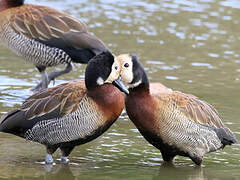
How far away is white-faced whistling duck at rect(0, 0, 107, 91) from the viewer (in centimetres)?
1223

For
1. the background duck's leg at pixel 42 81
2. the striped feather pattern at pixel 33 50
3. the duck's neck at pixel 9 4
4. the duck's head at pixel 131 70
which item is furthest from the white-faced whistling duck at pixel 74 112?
the duck's neck at pixel 9 4

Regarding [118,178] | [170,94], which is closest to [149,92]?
[170,94]

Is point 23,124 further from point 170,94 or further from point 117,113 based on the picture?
point 170,94

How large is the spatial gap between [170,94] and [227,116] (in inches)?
96.2

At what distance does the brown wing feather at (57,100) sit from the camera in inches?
364

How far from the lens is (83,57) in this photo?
12164 millimetres

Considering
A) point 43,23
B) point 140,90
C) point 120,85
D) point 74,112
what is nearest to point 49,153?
point 74,112

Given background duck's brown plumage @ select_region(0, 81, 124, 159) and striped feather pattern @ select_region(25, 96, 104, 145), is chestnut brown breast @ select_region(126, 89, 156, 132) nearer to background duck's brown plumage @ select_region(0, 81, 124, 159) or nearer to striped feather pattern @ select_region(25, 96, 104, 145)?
background duck's brown plumage @ select_region(0, 81, 124, 159)

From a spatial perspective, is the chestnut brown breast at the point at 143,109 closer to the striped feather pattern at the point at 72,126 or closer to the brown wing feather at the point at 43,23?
the striped feather pattern at the point at 72,126

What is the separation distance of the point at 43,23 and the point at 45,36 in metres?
0.24

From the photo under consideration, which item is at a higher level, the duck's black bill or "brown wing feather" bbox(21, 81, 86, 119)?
the duck's black bill

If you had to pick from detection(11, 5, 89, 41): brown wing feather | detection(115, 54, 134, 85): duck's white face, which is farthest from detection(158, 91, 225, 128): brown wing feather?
detection(11, 5, 89, 41): brown wing feather

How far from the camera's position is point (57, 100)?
9.37 metres

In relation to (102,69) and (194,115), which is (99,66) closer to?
(102,69)
